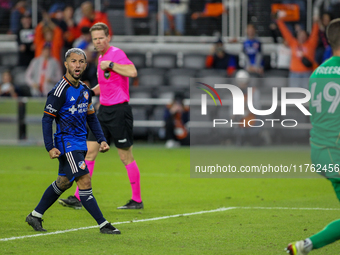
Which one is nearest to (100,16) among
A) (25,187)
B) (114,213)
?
(25,187)

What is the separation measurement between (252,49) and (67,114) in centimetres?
1257

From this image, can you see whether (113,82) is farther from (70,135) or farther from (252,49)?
(252,49)

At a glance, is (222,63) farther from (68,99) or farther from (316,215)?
(68,99)

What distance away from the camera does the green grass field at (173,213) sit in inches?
224

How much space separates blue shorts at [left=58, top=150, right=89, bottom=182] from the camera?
6.10 m

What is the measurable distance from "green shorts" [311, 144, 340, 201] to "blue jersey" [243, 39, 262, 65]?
13.4 m

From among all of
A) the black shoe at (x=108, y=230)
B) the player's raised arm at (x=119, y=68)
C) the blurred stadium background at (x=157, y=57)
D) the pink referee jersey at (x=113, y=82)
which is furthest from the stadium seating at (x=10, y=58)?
the black shoe at (x=108, y=230)

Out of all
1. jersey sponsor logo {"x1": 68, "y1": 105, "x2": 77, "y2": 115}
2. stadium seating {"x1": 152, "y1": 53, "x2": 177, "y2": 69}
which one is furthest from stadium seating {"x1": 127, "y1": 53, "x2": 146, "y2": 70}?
jersey sponsor logo {"x1": 68, "y1": 105, "x2": 77, "y2": 115}

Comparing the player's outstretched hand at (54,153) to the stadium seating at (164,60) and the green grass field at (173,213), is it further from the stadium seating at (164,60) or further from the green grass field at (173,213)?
the stadium seating at (164,60)

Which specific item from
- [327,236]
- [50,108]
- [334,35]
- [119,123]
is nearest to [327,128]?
[334,35]

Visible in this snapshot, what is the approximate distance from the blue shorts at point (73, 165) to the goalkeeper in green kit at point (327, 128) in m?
2.44

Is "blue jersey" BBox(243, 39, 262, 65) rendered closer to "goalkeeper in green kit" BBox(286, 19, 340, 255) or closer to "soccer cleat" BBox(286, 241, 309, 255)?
"goalkeeper in green kit" BBox(286, 19, 340, 255)

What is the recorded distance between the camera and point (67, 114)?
6199 millimetres

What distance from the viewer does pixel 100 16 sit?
18.2 metres
